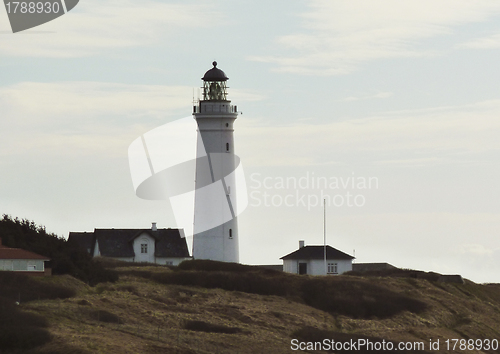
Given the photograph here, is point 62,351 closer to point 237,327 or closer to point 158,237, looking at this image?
point 237,327

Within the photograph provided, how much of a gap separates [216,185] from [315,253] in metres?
10.5

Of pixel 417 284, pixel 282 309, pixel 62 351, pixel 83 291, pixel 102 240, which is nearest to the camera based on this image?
pixel 62 351

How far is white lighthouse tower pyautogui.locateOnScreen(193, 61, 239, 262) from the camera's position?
5853 centimetres

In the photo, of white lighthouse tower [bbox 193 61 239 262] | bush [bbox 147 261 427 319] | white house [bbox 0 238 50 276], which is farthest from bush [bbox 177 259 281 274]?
A: white house [bbox 0 238 50 276]

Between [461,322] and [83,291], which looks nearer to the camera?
[83,291]

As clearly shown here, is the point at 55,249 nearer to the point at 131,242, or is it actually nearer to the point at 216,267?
the point at 216,267

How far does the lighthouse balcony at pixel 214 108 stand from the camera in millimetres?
59156

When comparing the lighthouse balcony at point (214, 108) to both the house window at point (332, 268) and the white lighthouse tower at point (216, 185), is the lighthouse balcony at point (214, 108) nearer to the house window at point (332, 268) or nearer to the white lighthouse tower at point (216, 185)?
the white lighthouse tower at point (216, 185)

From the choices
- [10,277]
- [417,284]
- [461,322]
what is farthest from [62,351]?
[417,284]

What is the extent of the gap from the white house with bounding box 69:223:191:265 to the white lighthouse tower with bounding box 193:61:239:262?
18.3 ft

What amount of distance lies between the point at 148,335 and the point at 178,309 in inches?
308

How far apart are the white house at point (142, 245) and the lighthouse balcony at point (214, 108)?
9.34 metres

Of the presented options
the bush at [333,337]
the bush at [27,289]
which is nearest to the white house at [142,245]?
the bush at [27,289]

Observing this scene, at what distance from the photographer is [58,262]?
45.6 metres
